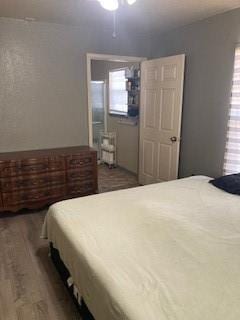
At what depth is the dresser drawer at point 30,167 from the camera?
3.10 metres

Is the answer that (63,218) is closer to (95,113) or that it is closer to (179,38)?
(179,38)

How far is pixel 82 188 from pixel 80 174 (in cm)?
21

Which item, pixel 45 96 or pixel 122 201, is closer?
pixel 122 201

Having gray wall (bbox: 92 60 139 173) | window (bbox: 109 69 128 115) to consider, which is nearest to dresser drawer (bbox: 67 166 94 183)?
gray wall (bbox: 92 60 139 173)

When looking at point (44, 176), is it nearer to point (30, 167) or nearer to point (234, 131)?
point (30, 167)

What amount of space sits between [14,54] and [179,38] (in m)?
2.23

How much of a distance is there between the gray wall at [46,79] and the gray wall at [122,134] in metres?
1.21

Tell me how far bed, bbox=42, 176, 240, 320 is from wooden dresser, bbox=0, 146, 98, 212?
42.3 inches

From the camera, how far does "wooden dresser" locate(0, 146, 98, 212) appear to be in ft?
10.4

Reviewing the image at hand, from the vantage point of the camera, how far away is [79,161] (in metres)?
3.54

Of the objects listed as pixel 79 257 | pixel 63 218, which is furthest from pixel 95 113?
pixel 79 257

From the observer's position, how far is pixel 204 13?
298cm

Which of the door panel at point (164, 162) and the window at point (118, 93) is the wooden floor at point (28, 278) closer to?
A: the door panel at point (164, 162)

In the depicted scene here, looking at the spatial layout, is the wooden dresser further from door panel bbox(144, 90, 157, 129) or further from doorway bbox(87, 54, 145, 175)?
door panel bbox(144, 90, 157, 129)
